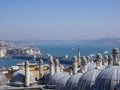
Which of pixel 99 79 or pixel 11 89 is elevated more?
pixel 99 79

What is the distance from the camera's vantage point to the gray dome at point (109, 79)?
14.5 m

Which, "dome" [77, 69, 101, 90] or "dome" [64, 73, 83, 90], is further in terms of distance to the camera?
"dome" [64, 73, 83, 90]

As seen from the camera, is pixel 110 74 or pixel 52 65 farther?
pixel 52 65

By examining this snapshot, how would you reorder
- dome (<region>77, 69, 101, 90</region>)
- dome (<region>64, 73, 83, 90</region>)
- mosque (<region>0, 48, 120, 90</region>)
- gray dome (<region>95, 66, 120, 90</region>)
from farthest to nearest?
1. dome (<region>64, 73, 83, 90</region>)
2. dome (<region>77, 69, 101, 90</region>)
3. mosque (<region>0, 48, 120, 90</region>)
4. gray dome (<region>95, 66, 120, 90</region>)

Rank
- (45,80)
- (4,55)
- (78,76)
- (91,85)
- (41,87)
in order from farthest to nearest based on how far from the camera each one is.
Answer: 1. (4,55)
2. (45,80)
3. (41,87)
4. (78,76)
5. (91,85)

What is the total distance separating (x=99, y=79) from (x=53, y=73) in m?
10.6

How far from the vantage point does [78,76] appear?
1883 cm

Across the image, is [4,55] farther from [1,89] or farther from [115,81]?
[115,81]

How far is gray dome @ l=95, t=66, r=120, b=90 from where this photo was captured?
14.5m

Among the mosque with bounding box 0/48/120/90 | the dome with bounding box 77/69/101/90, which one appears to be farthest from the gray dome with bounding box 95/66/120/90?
the dome with bounding box 77/69/101/90

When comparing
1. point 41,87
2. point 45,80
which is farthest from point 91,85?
point 45,80

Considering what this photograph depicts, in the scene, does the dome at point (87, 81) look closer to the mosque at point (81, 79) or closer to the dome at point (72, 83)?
the mosque at point (81, 79)

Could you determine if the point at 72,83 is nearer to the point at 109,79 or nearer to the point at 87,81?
the point at 87,81

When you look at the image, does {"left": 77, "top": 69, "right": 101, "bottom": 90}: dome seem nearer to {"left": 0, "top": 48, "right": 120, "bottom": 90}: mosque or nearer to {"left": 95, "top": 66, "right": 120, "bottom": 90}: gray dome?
{"left": 0, "top": 48, "right": 120, "bottom": 90}: mosque
